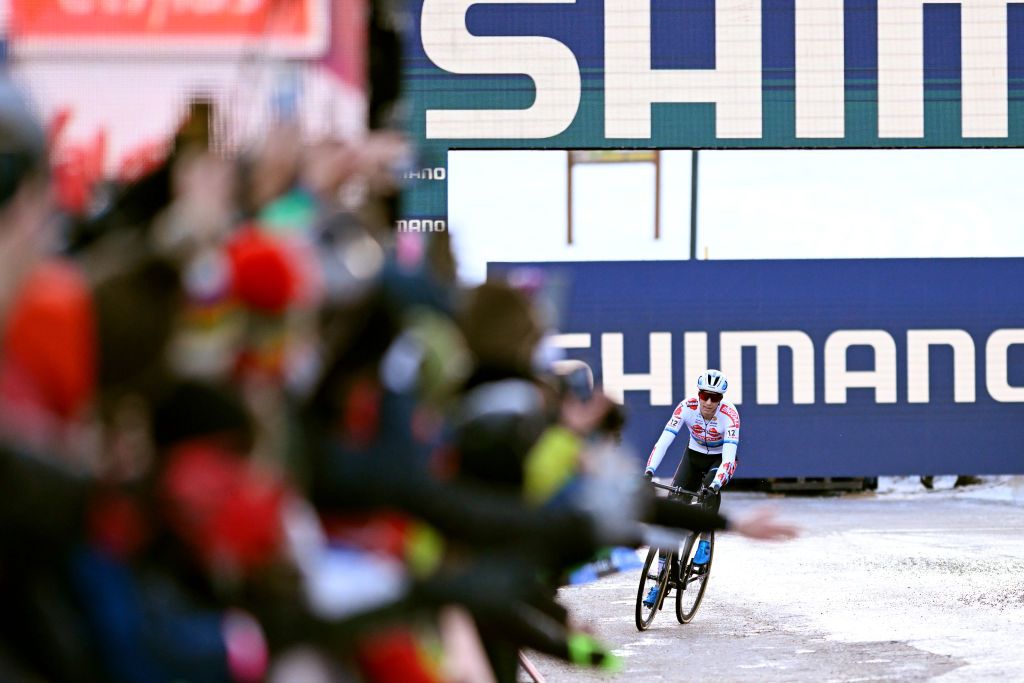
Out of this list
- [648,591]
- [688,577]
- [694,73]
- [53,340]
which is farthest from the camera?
[694,73]

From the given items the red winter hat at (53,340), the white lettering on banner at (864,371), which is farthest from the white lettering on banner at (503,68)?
the red winter hat at (53,340)

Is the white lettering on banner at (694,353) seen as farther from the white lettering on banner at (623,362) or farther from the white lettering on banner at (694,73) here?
the white lettering on banner at (694,73)

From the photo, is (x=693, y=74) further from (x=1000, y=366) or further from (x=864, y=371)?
(x=1000, y=366)

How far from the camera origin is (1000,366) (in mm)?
22344

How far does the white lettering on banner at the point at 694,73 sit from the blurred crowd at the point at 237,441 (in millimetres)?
19167

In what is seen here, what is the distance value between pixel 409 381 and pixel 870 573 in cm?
1181

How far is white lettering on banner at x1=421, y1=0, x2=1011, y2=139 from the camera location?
21.7 metres

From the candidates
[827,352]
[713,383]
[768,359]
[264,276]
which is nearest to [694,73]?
[768,359]

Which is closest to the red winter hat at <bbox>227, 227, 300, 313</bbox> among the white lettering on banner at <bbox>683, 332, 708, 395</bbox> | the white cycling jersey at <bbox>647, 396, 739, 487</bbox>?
the white cycling jersey at <bbox>647, 396, 739, 487</bbox>

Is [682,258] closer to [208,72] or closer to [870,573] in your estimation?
[870,573]

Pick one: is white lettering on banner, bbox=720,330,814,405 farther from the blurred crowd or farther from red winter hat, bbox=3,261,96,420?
red winter hat, bbox=3,261,96,420

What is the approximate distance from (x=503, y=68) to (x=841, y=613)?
12.9 meters

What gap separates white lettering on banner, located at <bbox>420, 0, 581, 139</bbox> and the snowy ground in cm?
745

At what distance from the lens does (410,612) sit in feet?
7.47
